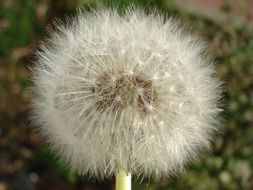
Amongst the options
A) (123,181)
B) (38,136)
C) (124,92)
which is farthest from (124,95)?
(38,136)

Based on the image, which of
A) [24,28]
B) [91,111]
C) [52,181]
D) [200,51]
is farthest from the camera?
[52,181]

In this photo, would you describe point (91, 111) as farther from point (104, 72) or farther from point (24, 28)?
point (24, 28)

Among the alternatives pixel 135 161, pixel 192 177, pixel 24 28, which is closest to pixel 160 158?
pixel 135 161

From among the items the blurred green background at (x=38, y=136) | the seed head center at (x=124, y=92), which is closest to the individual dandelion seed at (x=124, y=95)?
the seed head center at (x=124, y=92)

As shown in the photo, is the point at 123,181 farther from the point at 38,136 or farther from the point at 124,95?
the point at 38,136

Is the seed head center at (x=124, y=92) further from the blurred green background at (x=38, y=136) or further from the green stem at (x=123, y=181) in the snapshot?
the blurred green background at (x=38, y=136)
